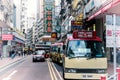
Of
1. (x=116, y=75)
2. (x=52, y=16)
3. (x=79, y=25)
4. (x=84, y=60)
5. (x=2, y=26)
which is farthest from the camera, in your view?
(x=52, y=16)

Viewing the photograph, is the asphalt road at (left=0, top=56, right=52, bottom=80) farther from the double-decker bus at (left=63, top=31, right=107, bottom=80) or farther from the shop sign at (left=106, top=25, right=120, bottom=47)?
the shop sign at (left=106, top=25, right=120, bottom=47)

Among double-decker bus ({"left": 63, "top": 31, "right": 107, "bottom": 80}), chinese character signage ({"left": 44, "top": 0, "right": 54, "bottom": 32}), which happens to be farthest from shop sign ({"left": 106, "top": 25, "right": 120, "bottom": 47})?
chinese character signage ({"left": 44, "top": 0, "right": 54, "bottom": 32})

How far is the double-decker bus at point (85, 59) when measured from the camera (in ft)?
56.6

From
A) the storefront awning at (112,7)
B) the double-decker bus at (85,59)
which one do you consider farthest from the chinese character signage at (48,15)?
the double-decker bus at (85,59)

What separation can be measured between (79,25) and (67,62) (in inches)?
979

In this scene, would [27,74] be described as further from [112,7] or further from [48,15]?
[48,15]

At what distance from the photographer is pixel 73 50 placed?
17734 mm

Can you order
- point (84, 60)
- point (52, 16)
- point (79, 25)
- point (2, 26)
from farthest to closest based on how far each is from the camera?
1. point (52, 16)
2. point (2, 26)
3. point (79, 25)
4. point (84, 60)

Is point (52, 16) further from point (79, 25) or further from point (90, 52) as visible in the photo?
point (90, 52)

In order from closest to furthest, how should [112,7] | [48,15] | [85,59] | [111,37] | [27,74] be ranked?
[111,37] → [85,59] → [27,74] → [112,7] → [48,15]

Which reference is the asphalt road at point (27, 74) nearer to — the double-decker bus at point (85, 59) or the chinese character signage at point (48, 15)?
the double-decker bus at point (85, 59)

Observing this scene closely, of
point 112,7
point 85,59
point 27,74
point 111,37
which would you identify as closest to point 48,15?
point 112,7

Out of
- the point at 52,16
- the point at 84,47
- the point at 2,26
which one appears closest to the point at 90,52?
the point at 84,47

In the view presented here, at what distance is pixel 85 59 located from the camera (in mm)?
17266
